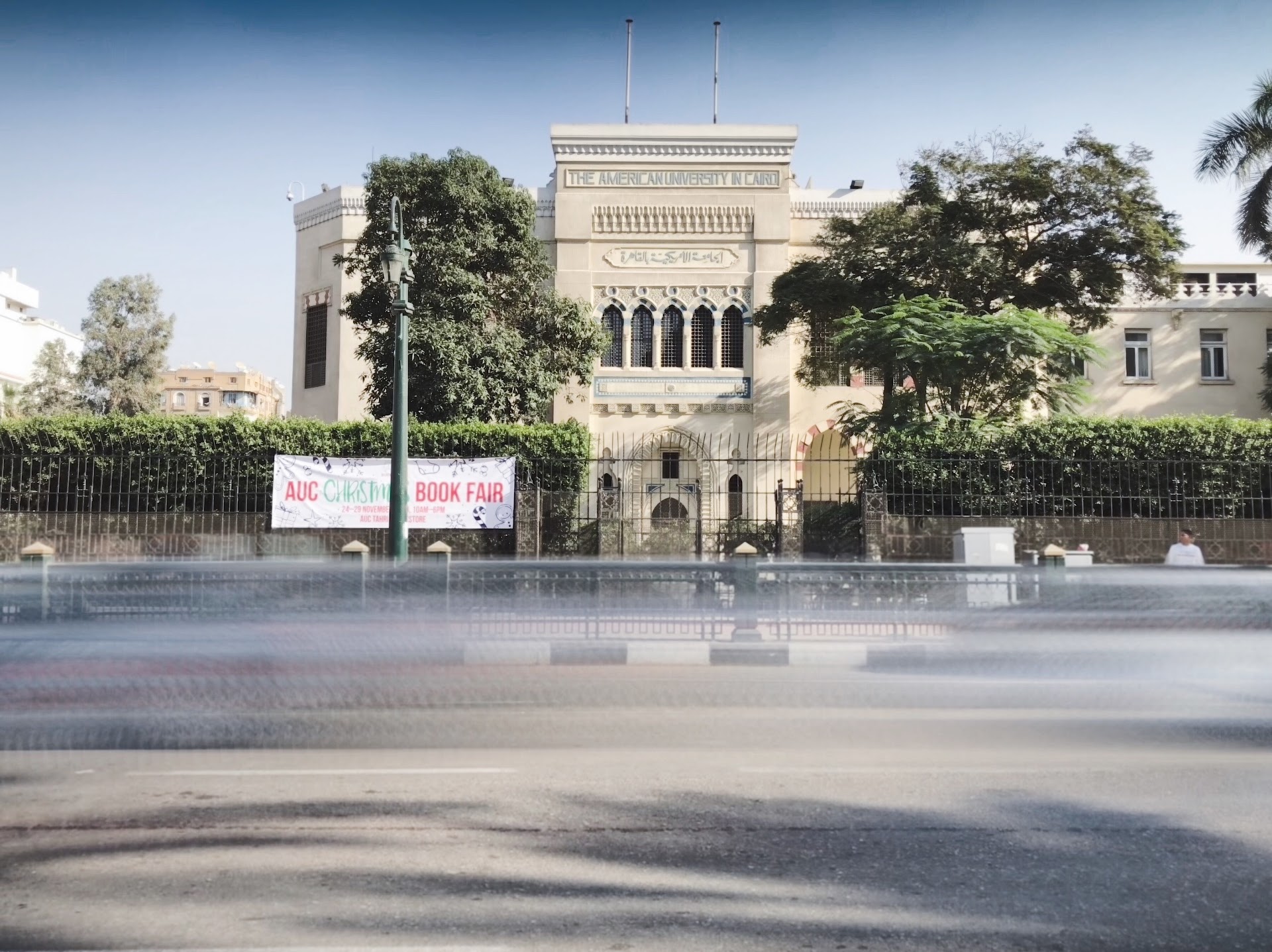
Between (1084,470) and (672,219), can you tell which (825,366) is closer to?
(672,219)

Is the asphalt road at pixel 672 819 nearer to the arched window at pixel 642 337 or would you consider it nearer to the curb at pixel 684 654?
the curb at pixel 684 654

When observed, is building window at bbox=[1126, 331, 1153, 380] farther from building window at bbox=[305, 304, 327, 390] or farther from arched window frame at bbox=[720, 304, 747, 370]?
building window at bbox=[305, 304, 327, 390]

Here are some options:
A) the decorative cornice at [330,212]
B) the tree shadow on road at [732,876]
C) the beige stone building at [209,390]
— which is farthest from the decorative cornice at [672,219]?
the beige stone building at [209,390]

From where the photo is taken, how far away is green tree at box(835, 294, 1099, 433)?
62.1 ft

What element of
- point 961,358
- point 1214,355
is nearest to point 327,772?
point 961,358

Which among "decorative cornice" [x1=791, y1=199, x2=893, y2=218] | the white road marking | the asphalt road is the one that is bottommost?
the white road marking

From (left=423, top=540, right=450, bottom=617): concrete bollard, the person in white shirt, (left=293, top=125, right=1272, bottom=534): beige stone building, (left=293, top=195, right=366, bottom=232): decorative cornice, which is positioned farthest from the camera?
(left=293, top=195, right=366, bottom=232): decorative cornice

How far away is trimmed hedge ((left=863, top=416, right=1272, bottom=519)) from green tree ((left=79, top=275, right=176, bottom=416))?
25.6 metres

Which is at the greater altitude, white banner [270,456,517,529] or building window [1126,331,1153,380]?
building window [1126,331,1153,380]

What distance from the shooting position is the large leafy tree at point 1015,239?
876 inches

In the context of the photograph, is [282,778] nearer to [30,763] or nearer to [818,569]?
[30,763]

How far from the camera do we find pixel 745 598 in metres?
7.21

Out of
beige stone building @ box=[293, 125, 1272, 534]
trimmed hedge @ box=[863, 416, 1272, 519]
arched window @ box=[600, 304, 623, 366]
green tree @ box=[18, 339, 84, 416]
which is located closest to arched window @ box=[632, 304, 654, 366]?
beige stone building @ box=[293, 125, 1272, 534]

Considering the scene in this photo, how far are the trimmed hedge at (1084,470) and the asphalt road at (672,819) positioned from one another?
1030 centimetres
